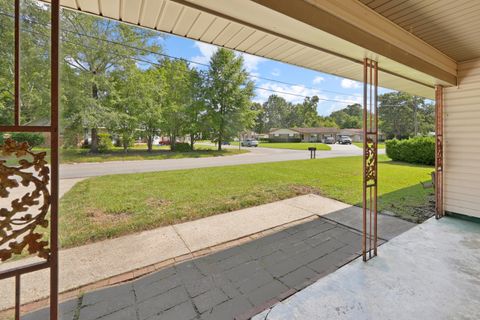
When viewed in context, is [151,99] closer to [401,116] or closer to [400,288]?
[400,288]

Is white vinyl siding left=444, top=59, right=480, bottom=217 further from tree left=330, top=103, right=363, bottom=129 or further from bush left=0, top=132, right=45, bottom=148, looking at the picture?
tree left=330, top=103, right=363, bottom=129

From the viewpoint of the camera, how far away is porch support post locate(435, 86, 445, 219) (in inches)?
160

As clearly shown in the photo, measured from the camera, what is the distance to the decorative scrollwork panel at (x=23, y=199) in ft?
3.13

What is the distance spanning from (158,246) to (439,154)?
4.98m

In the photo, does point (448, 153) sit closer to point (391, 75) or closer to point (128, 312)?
point (391, 75)

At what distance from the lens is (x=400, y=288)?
2.18 metres

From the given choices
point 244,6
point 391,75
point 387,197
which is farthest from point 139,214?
point 387,197

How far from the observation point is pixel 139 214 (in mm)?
4242

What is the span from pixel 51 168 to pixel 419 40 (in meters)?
3.99

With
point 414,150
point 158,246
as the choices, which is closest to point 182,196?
point 158,246

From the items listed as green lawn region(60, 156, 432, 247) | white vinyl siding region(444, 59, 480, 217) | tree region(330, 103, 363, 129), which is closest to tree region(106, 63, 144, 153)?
green lawn region(60, 156, 432, 247)

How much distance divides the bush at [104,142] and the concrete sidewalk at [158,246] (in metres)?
13.9

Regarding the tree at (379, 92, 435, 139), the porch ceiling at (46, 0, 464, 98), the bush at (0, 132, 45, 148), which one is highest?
the tree at (379, 92, 435, 139)

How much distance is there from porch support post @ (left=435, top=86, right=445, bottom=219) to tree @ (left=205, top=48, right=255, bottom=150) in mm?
16075
